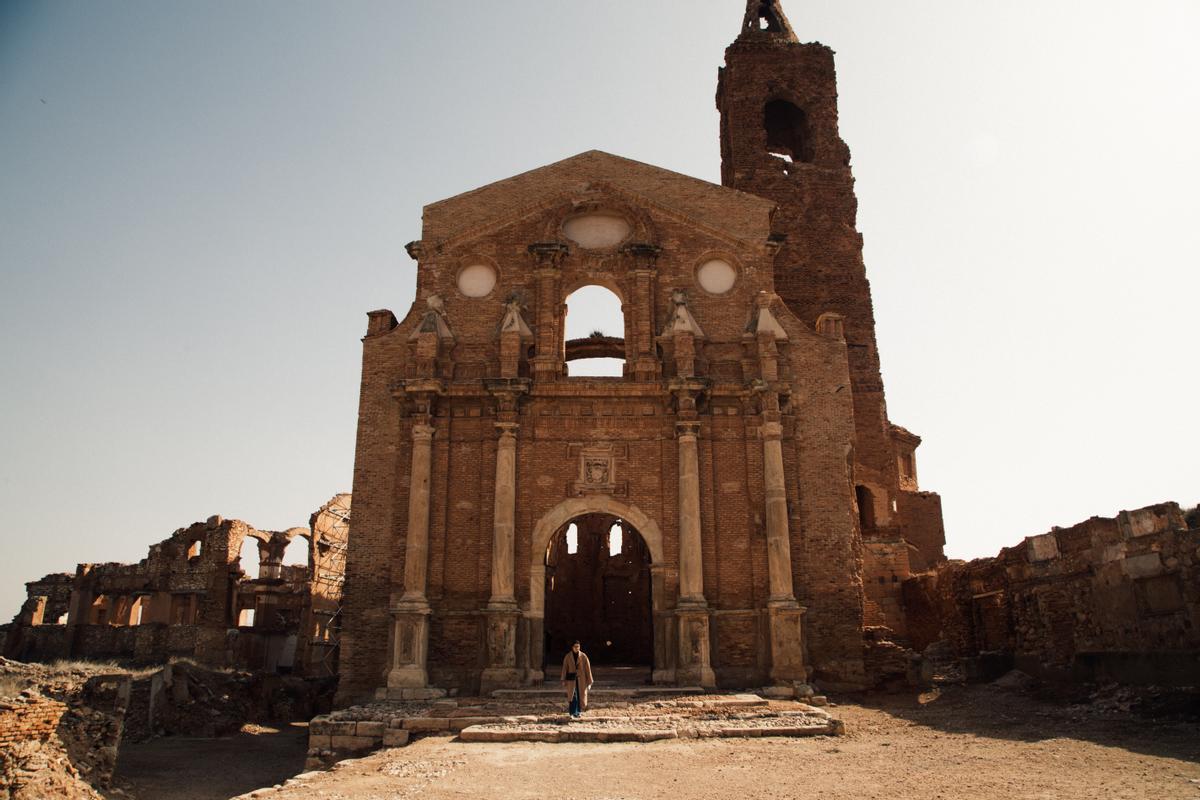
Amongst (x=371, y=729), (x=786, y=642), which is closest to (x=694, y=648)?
(x=786, y=642)

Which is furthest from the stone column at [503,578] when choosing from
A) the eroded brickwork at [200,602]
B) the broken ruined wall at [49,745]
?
the eroded brickwork at [200,602]

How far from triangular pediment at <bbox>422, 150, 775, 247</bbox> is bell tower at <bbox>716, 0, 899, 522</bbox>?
13.5 feet

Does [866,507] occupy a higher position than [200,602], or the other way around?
[866,507]

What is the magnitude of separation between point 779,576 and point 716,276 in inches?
242

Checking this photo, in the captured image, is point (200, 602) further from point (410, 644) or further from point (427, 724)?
point (427, 724)

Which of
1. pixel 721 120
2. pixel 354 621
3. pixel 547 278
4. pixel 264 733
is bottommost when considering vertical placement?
pixel 264 733

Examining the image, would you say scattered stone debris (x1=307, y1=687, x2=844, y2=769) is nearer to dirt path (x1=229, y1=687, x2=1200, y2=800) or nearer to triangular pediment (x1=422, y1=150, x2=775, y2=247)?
dirt path (x1=229, y1=687, x2=1200, y2=800)

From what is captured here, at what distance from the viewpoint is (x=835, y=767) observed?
9.25 metres

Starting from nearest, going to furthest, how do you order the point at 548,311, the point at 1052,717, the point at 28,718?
the point at 28,718, the point at 1052,717, the point at 548,311

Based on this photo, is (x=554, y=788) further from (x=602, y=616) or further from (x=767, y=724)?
(x=602, y=616)

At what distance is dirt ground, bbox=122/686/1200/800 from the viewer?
7.98 m

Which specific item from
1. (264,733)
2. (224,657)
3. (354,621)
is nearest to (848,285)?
(354,621)

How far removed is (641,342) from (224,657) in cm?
1944

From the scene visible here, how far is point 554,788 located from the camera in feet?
27.2
